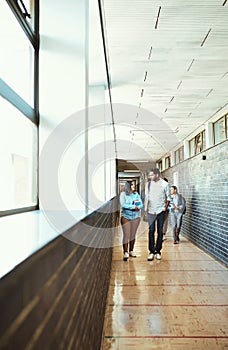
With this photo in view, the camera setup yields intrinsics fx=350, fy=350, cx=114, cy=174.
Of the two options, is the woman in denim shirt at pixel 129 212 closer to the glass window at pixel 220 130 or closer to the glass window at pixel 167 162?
the glass window at pixel 220 130

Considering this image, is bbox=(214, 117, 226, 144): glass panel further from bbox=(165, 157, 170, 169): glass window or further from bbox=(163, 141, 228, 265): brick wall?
bbox=(165, 157, 170, 169): glass window

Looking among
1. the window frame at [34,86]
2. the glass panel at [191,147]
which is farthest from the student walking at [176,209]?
the window frame at [34,86]

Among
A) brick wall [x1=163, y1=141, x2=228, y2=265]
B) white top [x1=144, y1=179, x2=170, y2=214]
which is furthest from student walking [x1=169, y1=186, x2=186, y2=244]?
white top [x1=144, y1=179, x2=170, y2=214]

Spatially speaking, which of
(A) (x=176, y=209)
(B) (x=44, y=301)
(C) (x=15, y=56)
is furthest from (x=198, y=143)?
(B) (x=44, y=301)

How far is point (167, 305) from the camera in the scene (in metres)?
3.59

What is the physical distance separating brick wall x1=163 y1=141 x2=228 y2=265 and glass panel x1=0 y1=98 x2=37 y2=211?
3858mm

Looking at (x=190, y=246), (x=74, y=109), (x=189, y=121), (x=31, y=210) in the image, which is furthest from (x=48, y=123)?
(x=189, y=121)

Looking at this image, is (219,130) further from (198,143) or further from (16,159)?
(16,159)

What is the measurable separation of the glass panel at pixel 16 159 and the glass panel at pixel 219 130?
5506 millimetres

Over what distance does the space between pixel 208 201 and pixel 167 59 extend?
314 cm

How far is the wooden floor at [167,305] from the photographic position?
2766mm

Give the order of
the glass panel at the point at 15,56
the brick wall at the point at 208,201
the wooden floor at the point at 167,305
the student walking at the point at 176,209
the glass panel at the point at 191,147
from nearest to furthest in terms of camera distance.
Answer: the glass panel at the point at 15,56, the wooden floor at the point at 167,305, the brick wall at the point at 208,201, the student walking at the point at 176,209, the glass panel at the point at 191,147

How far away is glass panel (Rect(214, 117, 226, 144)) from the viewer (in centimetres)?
740

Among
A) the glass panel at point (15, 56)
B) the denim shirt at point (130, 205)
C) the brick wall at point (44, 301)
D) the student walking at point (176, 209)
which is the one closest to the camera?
the brick wall at point (44, 301)
